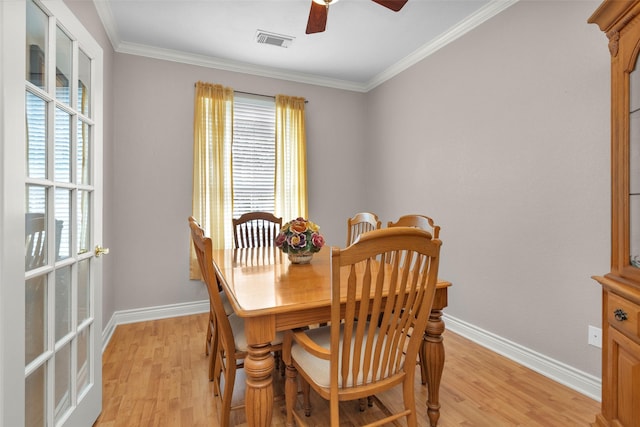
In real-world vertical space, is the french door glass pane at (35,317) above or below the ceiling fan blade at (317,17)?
below

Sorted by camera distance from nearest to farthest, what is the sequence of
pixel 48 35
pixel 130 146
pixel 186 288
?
1. pixel 48 35
2. pixel 130 146
3. pixel 186 288

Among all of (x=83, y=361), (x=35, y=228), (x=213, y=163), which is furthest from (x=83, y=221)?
(x=213, y=163)

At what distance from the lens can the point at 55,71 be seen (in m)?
1.31

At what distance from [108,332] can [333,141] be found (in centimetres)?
313

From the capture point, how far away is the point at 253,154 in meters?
3.56

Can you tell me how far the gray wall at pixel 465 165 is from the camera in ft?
6.37

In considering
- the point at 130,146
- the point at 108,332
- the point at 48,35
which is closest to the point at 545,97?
the point at 48,35

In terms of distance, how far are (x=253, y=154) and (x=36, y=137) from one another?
241 centimetres

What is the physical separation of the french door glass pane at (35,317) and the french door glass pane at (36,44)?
78 cm

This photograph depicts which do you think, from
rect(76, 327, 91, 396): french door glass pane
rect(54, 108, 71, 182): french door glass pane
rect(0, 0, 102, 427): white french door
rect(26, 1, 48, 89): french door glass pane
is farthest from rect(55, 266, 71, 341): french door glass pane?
rect(26, 1, 48, 89): french door glass pane

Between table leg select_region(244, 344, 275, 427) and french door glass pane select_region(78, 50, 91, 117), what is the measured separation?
4.80 ft

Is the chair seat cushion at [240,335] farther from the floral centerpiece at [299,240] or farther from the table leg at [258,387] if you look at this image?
the floral centerpiece at [299,240]

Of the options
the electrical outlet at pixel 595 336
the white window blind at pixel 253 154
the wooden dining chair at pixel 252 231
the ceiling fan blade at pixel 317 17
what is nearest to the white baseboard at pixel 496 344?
the electrical outlet at pixel 595 336

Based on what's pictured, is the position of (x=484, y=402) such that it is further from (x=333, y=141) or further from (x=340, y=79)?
(x=340, y=79)
